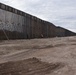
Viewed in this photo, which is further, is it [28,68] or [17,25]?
[17,25]

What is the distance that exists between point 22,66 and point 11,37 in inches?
735

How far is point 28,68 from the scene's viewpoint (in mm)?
8992

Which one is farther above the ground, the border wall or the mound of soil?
the border wall

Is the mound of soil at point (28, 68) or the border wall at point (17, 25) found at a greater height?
the border wall at point (17, 25)

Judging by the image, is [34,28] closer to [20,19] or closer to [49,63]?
[20,19]

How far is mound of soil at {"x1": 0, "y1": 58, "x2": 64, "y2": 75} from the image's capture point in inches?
336

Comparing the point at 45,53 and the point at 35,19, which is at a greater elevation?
the point at 35,19

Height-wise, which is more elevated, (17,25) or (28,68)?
(17,25)

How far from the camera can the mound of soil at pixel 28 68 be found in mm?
8523

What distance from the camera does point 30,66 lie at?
926cm

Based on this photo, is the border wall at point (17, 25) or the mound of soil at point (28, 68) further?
the border wall at point (17, 25)

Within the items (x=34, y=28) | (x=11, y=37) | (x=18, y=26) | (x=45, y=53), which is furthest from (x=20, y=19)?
(x=45, y=53)

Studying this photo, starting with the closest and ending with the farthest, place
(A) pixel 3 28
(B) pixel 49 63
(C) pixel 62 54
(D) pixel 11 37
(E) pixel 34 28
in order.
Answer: (B) pixel 49 63
(C) pixel 62 54
(A) pixel 3 28
(D) pixel 11 37
(E) pixel 34 28

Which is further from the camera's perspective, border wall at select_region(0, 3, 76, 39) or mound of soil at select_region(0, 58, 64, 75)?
border wall at select_region(0, 3, 76, 39)
